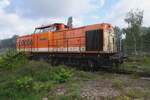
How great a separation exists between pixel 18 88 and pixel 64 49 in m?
10.3

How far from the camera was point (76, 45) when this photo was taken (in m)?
19.2

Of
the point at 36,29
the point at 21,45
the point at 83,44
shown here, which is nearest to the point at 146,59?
the point at 83,44

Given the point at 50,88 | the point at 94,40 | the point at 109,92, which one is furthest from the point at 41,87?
the point at 94,40

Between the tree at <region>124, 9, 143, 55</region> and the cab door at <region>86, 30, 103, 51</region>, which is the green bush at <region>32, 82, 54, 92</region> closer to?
the cab door at <region>86, 30, 103, 51</region>

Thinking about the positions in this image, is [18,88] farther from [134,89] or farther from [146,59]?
[146,59]

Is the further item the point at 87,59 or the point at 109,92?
the point at 87,59

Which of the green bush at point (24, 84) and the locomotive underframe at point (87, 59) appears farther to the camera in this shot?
the locomotive underframe at point (87, 59)

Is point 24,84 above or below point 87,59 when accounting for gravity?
below

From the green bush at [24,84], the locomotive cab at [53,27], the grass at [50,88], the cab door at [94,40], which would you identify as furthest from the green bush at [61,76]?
the locomotive cab at [53,27]

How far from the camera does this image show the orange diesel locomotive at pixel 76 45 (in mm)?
17484

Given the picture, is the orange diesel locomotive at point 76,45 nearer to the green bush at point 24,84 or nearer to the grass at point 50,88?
the grass at point 50,88

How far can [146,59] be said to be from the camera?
23391mm

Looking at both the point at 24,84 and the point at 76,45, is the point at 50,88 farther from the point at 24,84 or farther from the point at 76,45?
the point at 76,45

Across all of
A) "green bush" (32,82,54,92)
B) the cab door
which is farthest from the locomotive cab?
"green bush" (32,82,54,92)
